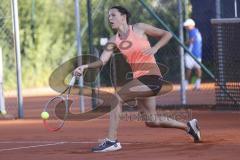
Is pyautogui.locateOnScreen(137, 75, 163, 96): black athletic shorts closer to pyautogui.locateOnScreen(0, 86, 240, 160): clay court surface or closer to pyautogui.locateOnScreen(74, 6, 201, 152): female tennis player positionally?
pyautogui.locateOnScreen(74, 6, 201, 152): female tennis player

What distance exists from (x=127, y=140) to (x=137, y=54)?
1813 mm

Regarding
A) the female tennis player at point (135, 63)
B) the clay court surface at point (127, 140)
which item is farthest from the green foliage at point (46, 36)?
the female tennis player at point (135, 63)

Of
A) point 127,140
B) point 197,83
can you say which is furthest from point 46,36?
Answer: point 127,140

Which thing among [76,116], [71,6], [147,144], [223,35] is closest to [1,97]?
[76,116]

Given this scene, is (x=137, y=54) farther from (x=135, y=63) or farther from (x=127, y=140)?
(x=127, y=140)

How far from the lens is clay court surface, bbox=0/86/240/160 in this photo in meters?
9.31

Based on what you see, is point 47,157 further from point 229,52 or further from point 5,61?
point 5,61

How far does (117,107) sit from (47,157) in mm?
998

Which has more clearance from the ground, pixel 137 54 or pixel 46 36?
pixel 46 36

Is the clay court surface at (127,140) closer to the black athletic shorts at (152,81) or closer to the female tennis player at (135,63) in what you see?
the female tennis player at (135,63)

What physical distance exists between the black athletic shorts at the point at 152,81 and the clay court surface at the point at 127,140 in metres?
0.73

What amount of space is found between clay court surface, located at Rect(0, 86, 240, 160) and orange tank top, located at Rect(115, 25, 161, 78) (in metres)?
0.94

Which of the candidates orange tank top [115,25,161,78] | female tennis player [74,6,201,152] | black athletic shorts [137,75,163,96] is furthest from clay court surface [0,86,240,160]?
orange tank top [115,25,161,78]

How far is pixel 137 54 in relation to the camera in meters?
9.66
